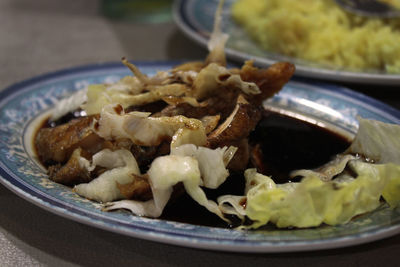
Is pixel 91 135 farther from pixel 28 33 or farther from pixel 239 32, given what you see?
pixel 28 33

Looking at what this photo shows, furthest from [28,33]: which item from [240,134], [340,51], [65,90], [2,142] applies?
[240,134]

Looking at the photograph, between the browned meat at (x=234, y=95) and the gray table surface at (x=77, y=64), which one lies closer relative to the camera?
the gray table surface at (x=77, y=64)

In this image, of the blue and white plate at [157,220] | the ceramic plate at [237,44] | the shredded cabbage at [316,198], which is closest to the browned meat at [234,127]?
the shredded cabbage at [316,198]

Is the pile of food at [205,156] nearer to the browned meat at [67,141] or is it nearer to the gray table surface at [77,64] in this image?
the browned meat at [67,141]

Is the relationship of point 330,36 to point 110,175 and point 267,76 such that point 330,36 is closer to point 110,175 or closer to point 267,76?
point 267,76

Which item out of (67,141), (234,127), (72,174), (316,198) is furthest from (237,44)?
(316,198)

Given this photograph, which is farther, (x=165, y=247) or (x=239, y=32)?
(x=239, y=32)
